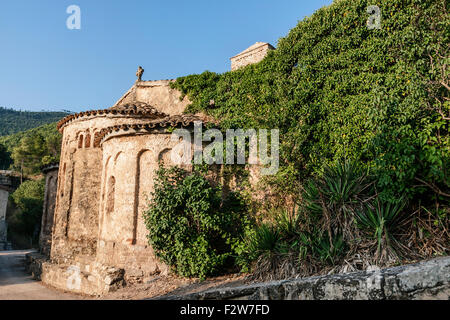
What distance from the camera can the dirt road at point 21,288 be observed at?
11625 millimetres

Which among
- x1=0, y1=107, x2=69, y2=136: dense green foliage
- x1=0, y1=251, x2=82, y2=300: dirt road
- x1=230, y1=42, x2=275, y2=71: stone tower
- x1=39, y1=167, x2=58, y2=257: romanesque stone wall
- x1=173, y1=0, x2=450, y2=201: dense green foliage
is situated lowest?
x1=0, y1=251, x2=82, y2=300: dirt road

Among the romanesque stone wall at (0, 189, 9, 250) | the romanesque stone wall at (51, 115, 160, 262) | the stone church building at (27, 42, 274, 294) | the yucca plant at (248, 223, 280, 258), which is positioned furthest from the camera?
the romanesque stone wall at (0, 189, 9, 250)

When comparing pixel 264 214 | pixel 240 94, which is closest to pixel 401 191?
pixel 264 214

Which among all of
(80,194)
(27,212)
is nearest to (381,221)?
(80,194)

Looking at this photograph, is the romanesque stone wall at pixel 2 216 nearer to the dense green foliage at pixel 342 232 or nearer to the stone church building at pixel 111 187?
the stone church building at pixel 111 187

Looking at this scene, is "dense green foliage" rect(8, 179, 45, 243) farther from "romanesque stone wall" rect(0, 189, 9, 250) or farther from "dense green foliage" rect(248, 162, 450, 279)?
"dense green foliage" rect(248, 162, 450, 279)

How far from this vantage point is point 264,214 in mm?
10375

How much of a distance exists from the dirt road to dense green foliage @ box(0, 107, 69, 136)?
8455 cm

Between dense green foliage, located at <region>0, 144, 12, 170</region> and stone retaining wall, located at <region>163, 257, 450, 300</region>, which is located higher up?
dense green foliage, located at <region>0, 144, 12, 170</region>

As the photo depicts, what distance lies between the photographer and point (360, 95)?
29.0 feet

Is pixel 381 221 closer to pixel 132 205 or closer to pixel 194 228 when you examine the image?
pixel 194 228

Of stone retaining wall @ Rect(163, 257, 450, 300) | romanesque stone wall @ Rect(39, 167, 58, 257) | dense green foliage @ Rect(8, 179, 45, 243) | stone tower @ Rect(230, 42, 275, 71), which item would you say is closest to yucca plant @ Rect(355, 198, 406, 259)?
stone retaining wall @ Rect(163, 257, 450, 300)

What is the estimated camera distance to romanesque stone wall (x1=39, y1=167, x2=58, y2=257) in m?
18.6
